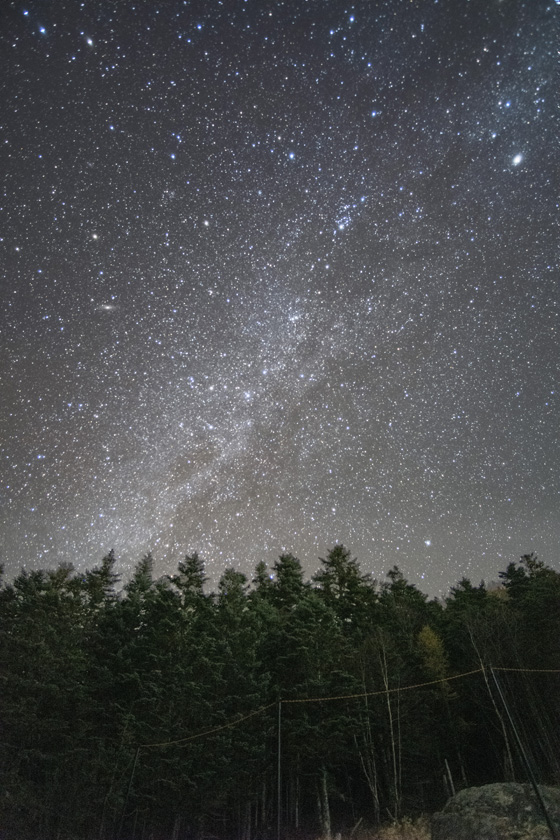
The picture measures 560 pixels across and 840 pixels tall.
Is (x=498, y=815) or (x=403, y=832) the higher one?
(x=498, y=815)

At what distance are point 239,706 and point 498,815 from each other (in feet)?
41.2

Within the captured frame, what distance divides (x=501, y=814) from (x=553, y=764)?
12.6m

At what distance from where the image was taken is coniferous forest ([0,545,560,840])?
21984 millimetres

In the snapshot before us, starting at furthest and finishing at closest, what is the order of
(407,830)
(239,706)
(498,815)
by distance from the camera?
(239,706) < (407,830) < (498,815)

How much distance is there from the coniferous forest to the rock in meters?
4.20

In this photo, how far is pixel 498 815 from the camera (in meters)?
16.5

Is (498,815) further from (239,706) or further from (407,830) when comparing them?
(239,706)

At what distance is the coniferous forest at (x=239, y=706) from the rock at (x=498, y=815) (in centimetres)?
420

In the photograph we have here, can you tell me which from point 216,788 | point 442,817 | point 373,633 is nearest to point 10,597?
point 216,788

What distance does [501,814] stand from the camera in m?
16.5

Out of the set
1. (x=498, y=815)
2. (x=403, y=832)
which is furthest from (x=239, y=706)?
(x=498, y=815)

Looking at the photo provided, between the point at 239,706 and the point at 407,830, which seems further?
the point at 239,706

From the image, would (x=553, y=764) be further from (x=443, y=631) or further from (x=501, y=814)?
(x=501, y=814)

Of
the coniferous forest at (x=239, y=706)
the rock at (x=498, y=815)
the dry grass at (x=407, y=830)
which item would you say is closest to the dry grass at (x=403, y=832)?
the dry grass at (x=407, y=830)
